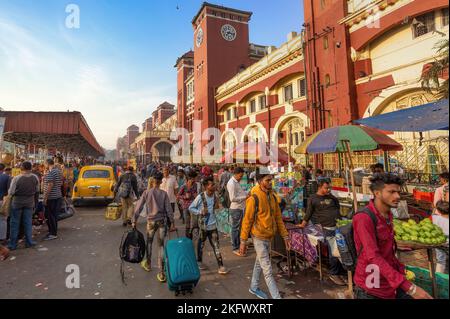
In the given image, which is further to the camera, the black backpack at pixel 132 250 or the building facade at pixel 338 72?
the building facade at pixel 338 72

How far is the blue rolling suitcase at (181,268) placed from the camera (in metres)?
3.87

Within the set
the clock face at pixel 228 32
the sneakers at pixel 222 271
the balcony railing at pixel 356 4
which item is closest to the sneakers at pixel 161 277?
the sneakers at pixel 222 271

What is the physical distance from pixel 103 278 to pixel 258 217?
10.3 ft

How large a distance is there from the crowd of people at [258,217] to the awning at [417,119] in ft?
3.71

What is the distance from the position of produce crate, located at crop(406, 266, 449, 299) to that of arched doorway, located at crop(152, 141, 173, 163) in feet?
152

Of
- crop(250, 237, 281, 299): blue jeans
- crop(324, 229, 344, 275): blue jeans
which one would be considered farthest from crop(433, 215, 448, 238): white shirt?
crop(250, 237, 281, 299): blue jeans

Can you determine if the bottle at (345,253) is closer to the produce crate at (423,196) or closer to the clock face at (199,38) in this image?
the produce crate at (423,196)

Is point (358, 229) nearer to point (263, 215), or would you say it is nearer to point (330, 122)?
point (263, 215)

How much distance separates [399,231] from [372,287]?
4.40 ft

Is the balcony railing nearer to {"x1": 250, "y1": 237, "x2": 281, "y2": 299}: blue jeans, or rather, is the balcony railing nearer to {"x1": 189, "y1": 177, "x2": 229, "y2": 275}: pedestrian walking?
{"x1": 189, "y1": 177, "x2": 229, "y2": 275}: pedestrian walking

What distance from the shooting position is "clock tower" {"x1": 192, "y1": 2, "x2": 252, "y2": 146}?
98.2 feet
